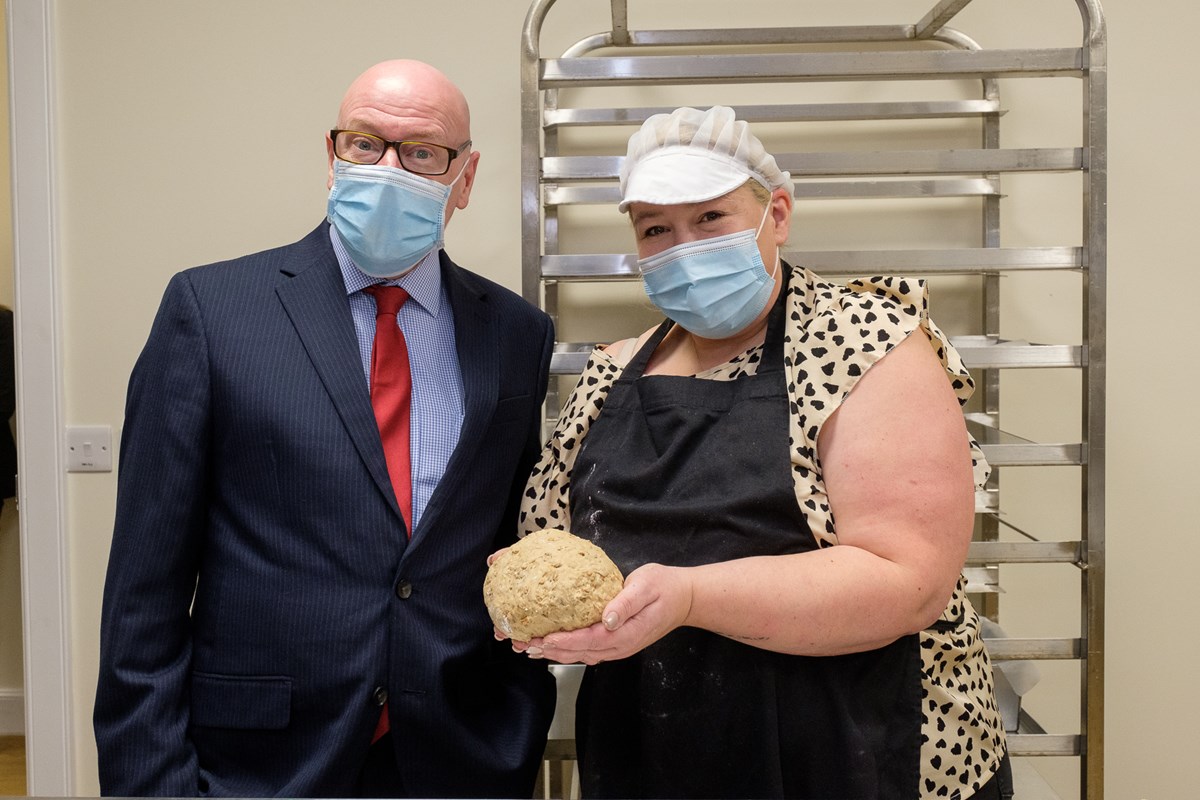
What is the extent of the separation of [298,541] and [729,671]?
0.59 m

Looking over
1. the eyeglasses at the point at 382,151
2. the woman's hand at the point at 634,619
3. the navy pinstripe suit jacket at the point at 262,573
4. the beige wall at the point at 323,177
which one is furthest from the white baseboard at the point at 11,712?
the woman's hand at the point at 634,619

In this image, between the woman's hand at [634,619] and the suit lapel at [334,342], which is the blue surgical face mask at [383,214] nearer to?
the suit lapel at [334,342]

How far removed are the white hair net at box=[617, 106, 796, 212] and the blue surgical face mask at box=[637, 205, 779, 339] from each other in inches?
2.8

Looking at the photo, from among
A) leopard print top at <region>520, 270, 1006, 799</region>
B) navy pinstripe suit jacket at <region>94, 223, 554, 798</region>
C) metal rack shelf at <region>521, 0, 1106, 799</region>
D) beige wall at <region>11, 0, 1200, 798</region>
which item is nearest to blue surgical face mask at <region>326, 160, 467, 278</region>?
navy pinstripe suit jacket at <region>94, 223, 554, 798</region>

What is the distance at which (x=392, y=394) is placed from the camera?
4.37 ft

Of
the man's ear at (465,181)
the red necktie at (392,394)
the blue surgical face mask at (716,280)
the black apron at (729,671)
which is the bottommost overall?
the black apron at (729,671)

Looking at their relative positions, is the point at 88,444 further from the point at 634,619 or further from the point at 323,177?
the point at 634,619

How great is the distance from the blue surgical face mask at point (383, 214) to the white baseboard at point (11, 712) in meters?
2.94

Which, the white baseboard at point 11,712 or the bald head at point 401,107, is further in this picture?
the white baseboard at point 11,712

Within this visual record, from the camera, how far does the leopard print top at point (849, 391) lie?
4.02ft

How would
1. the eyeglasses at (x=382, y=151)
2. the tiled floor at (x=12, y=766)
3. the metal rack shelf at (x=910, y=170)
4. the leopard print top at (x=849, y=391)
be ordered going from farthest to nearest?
the tiled floor at (x=12, y=766)
the metal rack shelf at (x=910, y=170)
the eyeglasses at (x=382, y=151)
the leopard print top at (x=849, y=391)

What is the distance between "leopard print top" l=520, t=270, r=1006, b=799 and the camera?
1.23m

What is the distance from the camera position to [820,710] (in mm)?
1246

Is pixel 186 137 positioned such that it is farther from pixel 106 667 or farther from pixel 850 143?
pixel 850 143
